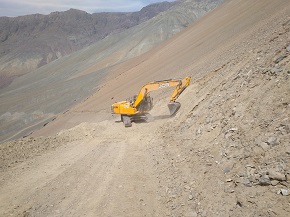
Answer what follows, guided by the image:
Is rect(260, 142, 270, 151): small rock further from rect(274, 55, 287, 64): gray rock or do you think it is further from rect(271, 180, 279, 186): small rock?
rect(274, 55, 287, 64): gray rock

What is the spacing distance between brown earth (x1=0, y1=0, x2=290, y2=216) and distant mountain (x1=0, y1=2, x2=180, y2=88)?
4366 inches

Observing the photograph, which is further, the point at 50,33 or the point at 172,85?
the point at 50,33

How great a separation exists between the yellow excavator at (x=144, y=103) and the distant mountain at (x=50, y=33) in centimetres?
10848

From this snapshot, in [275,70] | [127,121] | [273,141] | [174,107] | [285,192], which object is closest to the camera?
[285,192]

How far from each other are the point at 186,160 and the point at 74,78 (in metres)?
47.8

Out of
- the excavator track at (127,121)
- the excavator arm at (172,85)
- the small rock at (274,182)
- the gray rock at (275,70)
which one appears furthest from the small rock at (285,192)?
the excavator track at (127,121)

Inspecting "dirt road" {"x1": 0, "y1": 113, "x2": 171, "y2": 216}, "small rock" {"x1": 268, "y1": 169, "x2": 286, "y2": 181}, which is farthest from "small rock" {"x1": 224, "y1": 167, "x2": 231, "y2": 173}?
"dirt road" {"x1": 0, "y1": 113, "x2": 171, "y2": 216}

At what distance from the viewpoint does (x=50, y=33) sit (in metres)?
156

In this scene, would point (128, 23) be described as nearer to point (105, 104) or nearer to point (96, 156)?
point (105, 104)

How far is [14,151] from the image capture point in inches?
521

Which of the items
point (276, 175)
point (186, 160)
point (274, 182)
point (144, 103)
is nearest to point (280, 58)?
point (186, 160)

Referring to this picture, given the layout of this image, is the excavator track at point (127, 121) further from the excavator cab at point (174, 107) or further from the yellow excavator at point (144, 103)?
the excavator cab at point (174, 107)

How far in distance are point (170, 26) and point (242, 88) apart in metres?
62.0

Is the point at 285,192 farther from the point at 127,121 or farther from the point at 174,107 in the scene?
the point at 127,121
